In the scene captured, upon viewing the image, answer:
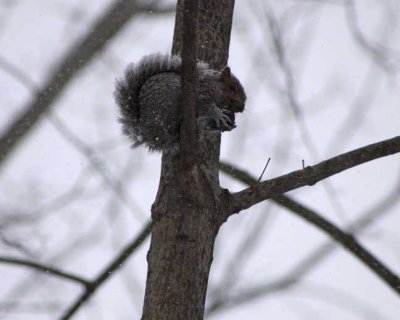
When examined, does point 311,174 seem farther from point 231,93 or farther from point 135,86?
point 135,86

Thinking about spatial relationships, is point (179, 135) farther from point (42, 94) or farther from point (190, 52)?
Answer: point (42, 94)

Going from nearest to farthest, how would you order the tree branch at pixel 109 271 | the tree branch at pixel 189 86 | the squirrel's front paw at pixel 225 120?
the tree branch at pixel 189 86 → the squirrel's front paw at pixel 225 120 → the tree branch at pixel 109 271

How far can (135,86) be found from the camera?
2586 mm

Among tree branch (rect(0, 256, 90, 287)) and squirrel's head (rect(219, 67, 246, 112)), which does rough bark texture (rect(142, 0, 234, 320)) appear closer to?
squirrel's head (rect(219, 67, 246, 112))

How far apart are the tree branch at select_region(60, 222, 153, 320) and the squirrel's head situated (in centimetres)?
90

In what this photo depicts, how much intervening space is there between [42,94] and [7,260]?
2.39 m

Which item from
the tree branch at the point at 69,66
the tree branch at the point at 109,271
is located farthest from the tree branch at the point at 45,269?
the tree branch at the point at 69,66

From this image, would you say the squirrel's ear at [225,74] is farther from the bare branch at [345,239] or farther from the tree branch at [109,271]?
the tree branch at [109,271]

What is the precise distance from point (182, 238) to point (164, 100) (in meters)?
0.50

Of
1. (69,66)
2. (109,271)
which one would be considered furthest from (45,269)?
(69,66)

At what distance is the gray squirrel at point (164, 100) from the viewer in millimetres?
2438

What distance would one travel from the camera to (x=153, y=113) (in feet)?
8.09

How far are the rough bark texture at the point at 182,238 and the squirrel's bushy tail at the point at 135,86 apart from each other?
170 mm

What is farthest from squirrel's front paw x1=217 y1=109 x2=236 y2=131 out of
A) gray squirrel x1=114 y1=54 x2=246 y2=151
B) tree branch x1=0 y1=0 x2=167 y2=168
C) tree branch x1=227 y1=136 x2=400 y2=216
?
tree branch x1=0 y1=0 x2=167 y2=168
